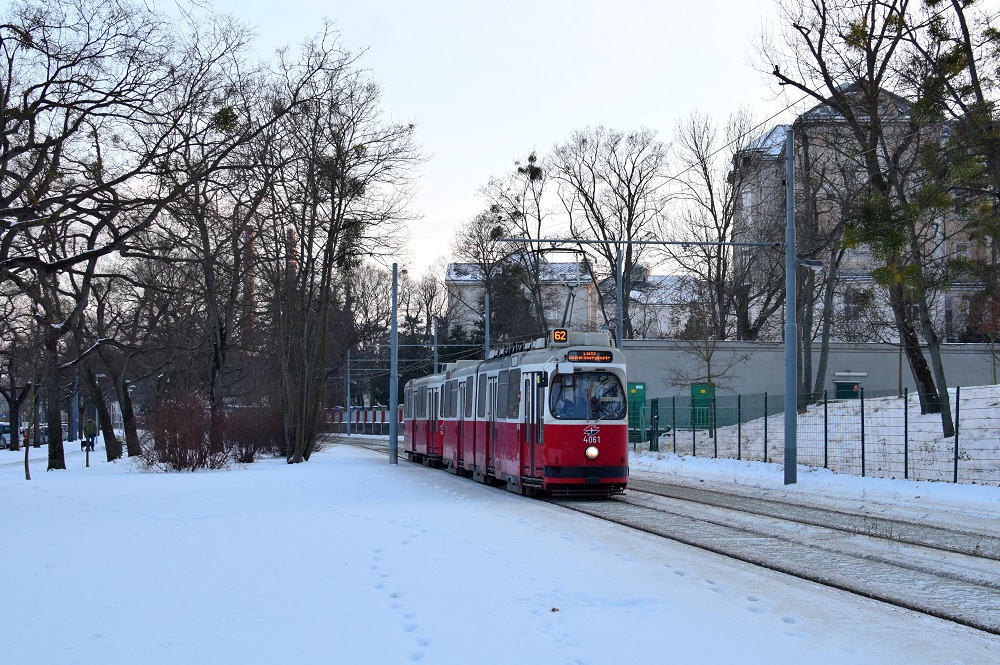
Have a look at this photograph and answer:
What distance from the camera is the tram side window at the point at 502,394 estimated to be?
75.2ft

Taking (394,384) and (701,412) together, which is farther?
(394,384)

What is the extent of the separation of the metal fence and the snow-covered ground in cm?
764

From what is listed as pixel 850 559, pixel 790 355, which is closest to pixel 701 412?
pixel 790 355

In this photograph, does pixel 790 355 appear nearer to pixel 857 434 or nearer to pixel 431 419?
pixel 857 434

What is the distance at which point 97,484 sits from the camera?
79.5 ft

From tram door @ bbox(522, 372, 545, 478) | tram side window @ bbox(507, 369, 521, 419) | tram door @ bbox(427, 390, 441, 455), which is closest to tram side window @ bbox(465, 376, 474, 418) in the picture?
tram side window @ bbox(507, 369, 521, 419)

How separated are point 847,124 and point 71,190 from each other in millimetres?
17036

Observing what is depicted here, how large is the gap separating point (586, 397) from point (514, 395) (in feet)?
7.84

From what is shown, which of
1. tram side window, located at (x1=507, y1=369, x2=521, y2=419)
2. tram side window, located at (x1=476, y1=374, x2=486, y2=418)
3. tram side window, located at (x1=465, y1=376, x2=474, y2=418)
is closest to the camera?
tram side window, located at (x1=507, y1=369, x2=521, y2=419)

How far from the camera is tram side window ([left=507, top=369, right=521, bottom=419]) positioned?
2160 cm

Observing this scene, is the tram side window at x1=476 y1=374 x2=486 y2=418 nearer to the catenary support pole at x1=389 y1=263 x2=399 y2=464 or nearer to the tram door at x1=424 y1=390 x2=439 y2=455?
the tram door at x1=424 y1=390 x2=439 y2=455

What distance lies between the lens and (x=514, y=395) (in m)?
22.0

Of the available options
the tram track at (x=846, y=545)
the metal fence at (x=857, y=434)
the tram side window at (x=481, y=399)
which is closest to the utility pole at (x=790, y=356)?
the metal fence at (x=857, y=434)

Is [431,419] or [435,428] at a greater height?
[431,419]
